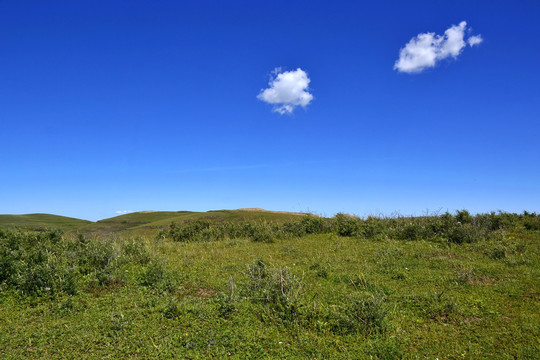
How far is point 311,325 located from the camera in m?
7.20

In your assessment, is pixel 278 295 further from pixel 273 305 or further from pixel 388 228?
pixel 388 228

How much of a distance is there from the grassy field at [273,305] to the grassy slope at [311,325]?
3 centimetres

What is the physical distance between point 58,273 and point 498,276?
13819 mm

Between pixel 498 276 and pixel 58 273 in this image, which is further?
pixel 498 276

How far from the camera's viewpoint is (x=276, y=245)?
17.5 metres

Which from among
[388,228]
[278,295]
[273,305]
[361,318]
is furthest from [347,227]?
[361,318]

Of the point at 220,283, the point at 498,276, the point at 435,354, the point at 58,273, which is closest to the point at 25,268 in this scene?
the point at 58,273

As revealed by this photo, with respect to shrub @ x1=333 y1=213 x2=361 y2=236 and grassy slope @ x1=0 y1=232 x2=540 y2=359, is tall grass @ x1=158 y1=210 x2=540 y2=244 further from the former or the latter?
grassy slope @ x1=0 y1=232 x2=540 y2=359

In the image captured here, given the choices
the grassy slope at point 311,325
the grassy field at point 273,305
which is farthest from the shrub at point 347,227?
the grassy slope at point 311,325

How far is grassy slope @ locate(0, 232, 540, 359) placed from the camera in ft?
21.0

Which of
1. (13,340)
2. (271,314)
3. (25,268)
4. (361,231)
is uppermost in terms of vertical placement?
(361,231)

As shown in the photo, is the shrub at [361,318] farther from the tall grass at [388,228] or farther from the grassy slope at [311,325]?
the tall grass at [388,228]

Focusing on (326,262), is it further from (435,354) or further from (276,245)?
(435,354)

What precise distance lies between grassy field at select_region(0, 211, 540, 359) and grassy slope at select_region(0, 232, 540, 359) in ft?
0.11
